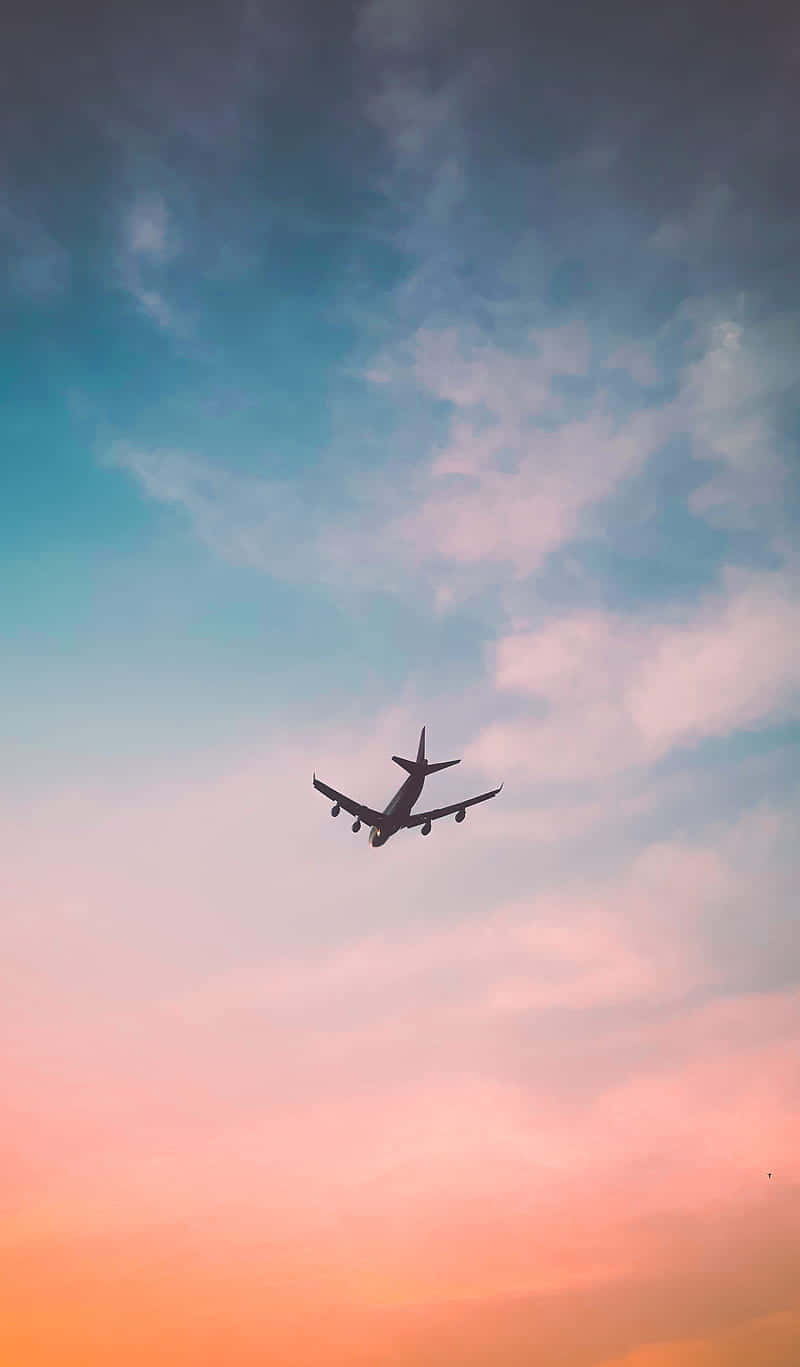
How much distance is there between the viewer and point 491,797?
13125 cm

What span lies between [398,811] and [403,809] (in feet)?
2.09

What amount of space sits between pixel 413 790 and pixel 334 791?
11.0m

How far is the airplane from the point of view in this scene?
12669 cm

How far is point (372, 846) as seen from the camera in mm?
134375

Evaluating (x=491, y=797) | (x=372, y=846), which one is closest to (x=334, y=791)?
(x=372, y=846)

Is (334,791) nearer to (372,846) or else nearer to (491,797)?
(372,846)

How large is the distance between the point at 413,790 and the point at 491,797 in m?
9.74

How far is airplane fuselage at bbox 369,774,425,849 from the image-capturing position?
12756 cm

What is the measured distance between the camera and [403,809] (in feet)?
426

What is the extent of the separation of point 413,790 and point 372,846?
10.8m

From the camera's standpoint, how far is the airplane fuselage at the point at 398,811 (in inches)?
5022

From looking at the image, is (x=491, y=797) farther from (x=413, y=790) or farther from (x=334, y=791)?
(x=334, y=791)

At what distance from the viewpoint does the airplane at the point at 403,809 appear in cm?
12669

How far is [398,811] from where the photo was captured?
427ft
